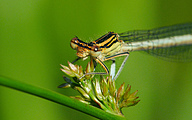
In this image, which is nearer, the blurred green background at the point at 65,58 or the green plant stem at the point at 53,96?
the green plant stem at the point at 53,96

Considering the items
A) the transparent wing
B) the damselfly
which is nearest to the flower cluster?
the damselfly

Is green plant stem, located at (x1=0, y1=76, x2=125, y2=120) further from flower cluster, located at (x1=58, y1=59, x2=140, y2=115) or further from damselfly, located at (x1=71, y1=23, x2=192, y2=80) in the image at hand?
damselfly, located at (x1=71, y1=23, x2=192, y2=80)

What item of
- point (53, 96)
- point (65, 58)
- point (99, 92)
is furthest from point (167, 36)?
point (53, 96)

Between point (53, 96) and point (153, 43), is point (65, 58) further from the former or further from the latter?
point (53, 96)

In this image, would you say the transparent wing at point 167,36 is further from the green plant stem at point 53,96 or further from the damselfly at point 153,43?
the green plant stem at point 53,96

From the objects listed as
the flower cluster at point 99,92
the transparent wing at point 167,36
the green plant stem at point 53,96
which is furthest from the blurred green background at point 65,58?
the green plant stem at point 53,96

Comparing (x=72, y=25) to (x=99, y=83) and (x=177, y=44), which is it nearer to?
(x=99, y=83)
